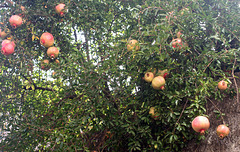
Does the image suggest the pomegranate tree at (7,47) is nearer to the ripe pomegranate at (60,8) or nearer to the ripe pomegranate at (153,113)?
the ripe pomegranate at (60,8)

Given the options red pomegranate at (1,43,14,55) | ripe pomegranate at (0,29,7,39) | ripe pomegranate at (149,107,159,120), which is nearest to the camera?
ripe pomegranate at (149,107,159,120)

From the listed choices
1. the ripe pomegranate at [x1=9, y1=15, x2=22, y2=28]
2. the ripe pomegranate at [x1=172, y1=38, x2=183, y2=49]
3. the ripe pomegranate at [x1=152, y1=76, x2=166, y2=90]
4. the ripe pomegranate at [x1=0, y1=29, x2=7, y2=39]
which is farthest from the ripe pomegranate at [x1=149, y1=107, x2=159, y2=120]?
the ripe pomegranate at [x1=0, y1=29, x2=7, y2=39]

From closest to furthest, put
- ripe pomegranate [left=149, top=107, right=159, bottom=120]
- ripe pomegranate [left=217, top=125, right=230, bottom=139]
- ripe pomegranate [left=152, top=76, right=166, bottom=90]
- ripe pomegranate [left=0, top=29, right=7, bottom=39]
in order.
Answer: ripe pomegranate [left=217, top=125, right=230, bottom=139]
ripe pomegranate [left=152, top=76, right=166, bottom=90]
ripe pomegranate [left=149, top=107, right=159, bottom=120]
ripe pomegranate [left=0, top=29, right=7, bottom=39]

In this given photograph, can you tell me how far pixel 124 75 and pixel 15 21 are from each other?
174cm

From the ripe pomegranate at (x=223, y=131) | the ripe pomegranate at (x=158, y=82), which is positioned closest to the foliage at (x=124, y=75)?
the ripe pomegranate at (x=158, y=82)

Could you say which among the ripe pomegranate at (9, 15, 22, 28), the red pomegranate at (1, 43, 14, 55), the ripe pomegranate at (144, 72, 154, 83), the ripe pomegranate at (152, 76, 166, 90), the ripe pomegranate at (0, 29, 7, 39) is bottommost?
the ripe pomegranate at (152, 76, 166, 90)

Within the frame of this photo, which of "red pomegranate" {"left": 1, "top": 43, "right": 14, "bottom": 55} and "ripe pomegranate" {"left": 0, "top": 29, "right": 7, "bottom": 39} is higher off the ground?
"ripe pomegranate" {"left": 0, "top": 29, "right": 7, "bottom": 39}

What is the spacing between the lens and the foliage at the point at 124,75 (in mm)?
2439

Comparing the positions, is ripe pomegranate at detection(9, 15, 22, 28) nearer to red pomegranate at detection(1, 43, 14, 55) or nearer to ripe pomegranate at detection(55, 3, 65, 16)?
red pomegranate at detection(1, 43, 14, 55)

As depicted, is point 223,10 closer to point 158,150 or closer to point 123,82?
point 123,82

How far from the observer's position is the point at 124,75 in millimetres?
2617

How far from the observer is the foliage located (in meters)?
2.44

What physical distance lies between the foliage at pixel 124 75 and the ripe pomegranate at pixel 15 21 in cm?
12

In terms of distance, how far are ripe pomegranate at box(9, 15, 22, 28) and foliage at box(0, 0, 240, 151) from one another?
116mm
